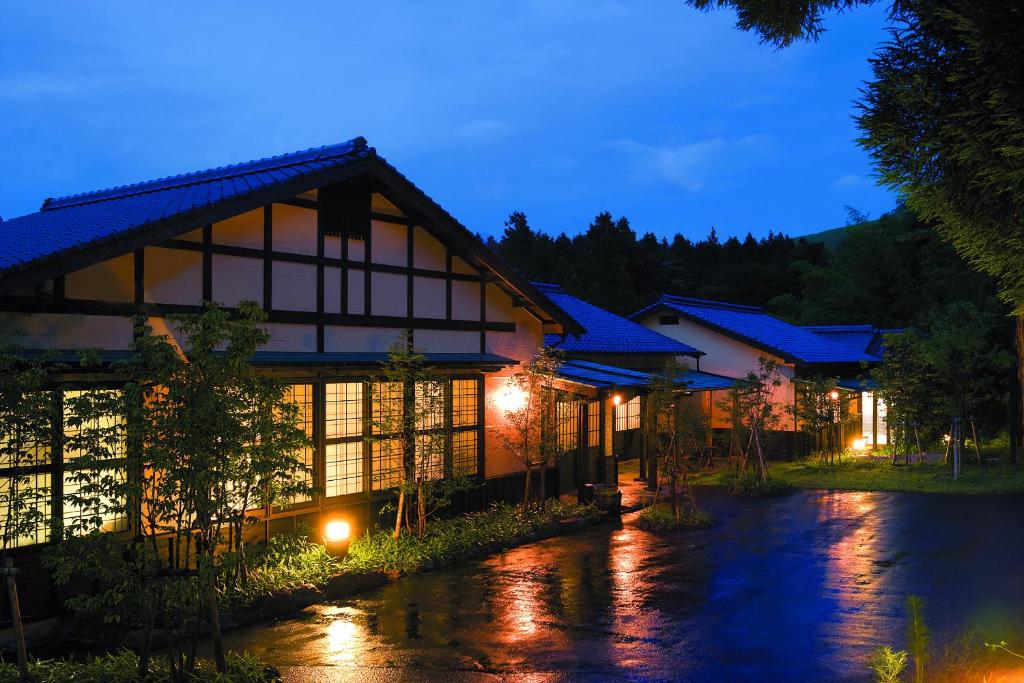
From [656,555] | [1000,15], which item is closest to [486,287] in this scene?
[656,555]

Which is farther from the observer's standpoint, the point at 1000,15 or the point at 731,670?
the point at 731,670

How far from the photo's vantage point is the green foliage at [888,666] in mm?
6963

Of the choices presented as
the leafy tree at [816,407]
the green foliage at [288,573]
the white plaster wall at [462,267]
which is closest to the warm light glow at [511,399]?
the white plaster wall at [462,267]

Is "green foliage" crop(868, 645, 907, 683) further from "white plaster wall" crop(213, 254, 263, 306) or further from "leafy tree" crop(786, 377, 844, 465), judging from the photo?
"leafy tree" crop(786, 377, 844, 465)

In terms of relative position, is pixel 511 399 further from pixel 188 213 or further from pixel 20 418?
pixel 20 418

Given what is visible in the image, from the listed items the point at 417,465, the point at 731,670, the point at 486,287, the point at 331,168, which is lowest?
the point at 731,670

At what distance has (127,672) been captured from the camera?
7191 millimetres

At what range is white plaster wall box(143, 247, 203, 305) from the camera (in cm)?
1076

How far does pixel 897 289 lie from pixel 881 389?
25792mm

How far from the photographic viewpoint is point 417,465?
12914 mm

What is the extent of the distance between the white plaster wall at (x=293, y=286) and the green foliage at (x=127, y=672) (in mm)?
5791

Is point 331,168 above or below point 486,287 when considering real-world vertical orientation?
above

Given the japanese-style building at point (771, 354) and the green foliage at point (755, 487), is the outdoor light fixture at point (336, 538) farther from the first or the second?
the japanese-style building at point (771, 354)

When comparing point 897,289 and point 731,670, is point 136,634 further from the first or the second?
point 897,289
